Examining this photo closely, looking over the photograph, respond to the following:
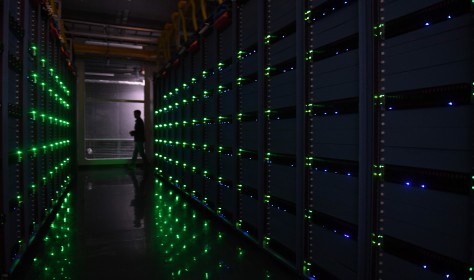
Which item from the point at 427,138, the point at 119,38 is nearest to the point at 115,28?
the point at 119,38

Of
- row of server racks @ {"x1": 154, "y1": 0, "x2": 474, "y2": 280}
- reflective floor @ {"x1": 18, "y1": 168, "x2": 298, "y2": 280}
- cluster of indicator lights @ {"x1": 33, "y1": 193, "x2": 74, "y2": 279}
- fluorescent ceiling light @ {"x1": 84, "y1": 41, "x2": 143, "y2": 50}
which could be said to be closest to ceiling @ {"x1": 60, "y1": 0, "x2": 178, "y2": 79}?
fluorescent ceiling light @ {"x1": 84, "y1": 41, "x2": 143, "y2": 50}

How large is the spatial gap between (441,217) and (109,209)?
4.54 meters

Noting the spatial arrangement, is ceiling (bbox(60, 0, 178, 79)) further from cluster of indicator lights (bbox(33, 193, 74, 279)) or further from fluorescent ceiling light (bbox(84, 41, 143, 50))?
Result: cluster of indicator lights (bbox(33, 193, 74, 279))

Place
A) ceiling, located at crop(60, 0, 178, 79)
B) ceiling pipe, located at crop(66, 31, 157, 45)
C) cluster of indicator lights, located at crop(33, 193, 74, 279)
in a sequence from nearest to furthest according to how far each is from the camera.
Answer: cluster of indicator lights, located at crop(33, 193, 74, 279)
ceiling, located at crop(60, 0, 178, 79)
ceiling pipe, located at crop(66, 31, 157, 45)

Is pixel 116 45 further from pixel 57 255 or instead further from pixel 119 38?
pixel 57 255

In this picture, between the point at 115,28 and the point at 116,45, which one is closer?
the point at 115,28

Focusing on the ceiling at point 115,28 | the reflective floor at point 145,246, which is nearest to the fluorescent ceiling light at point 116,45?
the ceiling at point 115,28

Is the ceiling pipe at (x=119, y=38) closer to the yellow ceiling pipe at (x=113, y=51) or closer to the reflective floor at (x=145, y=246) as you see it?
the yellow ceiling pipe at (x=113, y=51)

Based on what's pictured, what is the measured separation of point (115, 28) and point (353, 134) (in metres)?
8.57

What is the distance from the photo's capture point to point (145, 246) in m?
3.42

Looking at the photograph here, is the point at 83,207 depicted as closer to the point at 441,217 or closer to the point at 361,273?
the point at 361,273

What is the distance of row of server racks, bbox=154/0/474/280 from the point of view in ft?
5.07

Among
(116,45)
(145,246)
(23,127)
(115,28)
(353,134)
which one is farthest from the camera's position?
(116,45)

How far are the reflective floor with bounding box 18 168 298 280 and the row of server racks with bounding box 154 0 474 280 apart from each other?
0.25 m
